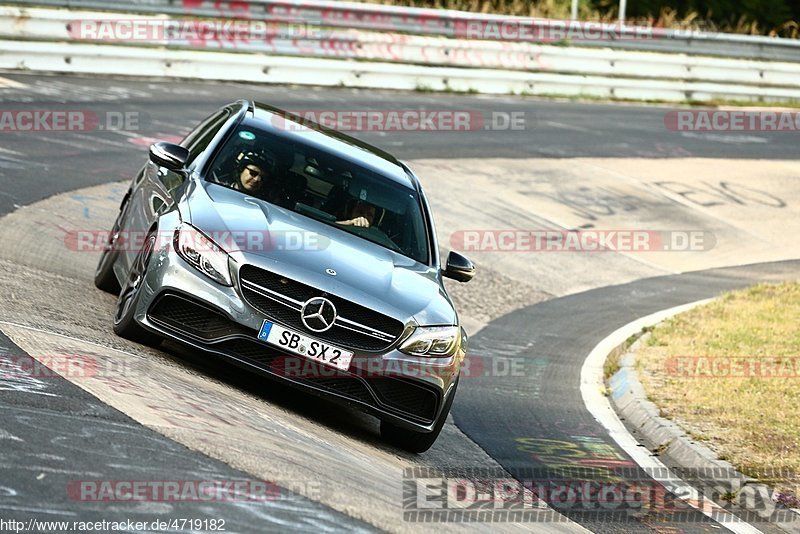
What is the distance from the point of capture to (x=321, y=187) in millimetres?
8703

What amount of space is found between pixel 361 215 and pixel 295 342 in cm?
166

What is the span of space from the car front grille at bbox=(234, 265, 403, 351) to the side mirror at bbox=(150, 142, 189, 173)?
4.89 ft

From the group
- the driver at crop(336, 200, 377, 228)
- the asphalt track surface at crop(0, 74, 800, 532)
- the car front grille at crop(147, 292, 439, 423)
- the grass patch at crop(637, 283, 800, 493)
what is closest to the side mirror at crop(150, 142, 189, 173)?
the driver at crop(336, 200, 377, 228)

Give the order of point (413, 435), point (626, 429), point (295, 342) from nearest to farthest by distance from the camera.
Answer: point (295, 342)
point (413, 435)
point (626, 429)

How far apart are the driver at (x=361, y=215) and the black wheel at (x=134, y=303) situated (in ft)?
4.58

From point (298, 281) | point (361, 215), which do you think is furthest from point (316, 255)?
point (361, 215)

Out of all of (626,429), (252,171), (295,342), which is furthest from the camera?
(626,429)

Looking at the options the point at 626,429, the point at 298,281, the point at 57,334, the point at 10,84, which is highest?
the point at 298,281

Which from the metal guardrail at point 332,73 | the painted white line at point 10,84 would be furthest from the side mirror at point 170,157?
the metal guardrail at point 332,73

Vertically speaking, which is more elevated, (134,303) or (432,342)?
(134,303)

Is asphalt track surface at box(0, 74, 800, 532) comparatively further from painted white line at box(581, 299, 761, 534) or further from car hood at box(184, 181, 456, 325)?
car hood at box(184, 181, 456, 325)

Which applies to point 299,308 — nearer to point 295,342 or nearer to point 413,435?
point 295,342

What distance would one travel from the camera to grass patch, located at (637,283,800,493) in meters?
8.97

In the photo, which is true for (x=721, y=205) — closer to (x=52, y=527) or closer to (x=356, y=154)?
(x=356, y=154)
